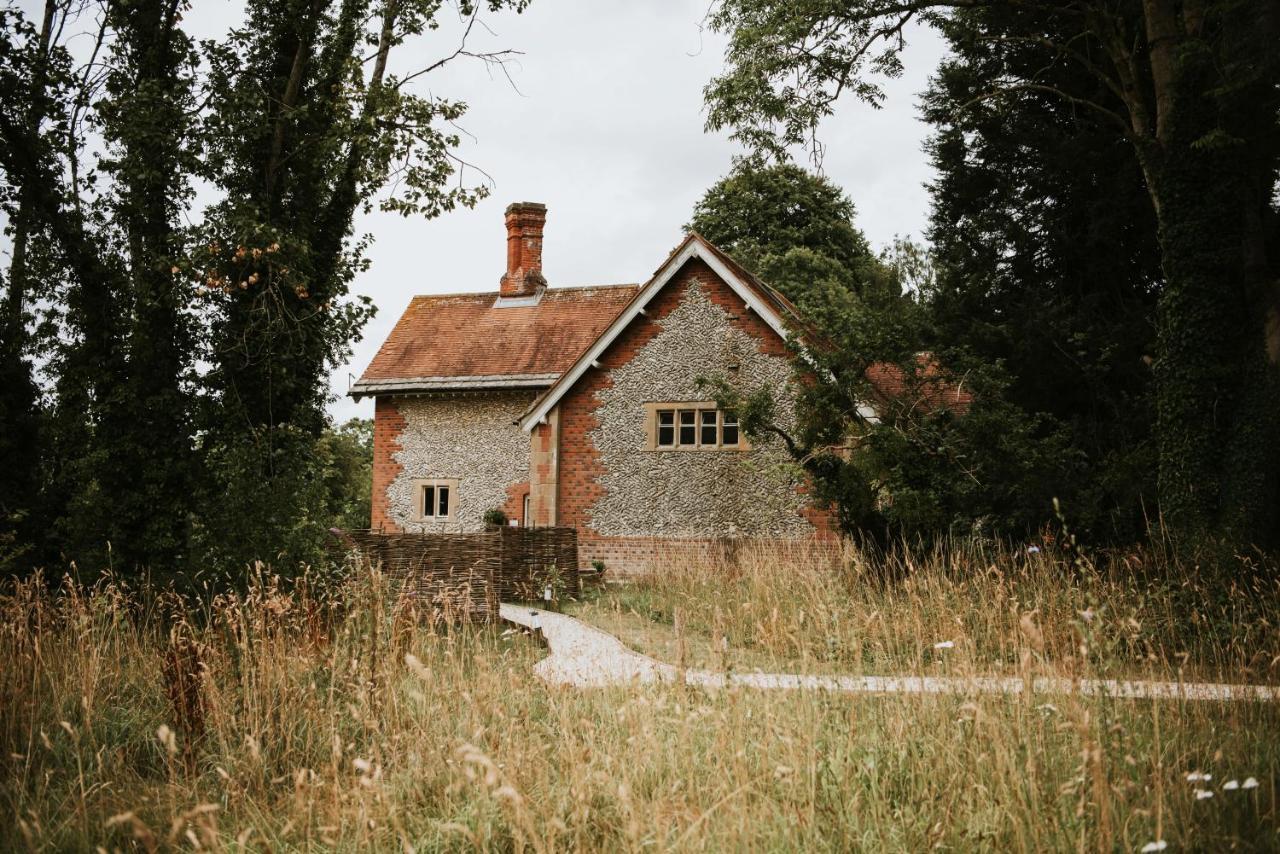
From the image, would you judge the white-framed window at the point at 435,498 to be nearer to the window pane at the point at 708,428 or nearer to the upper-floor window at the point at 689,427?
the upper-floor window at the point at 689,427

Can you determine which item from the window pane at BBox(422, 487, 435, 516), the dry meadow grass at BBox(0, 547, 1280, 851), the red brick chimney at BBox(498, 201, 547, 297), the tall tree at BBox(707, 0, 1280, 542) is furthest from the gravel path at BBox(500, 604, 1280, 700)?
the red brick chimney at BBox(498, 201, 547, 297)

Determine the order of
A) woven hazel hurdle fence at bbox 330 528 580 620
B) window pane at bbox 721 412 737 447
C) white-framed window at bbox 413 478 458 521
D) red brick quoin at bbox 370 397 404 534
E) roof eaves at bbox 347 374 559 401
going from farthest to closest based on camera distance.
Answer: red brick quoin at bbox 370 397 404 534, white-framed window at bbox 413 478 458 521, roof eaves at bbox 347 374 559 401, window pane at bbox 721 412 737 447, woven hazel hurdle fence at bbox 330 528 580 620

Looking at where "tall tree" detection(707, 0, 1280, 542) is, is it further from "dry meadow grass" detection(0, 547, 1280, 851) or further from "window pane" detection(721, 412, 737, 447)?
"window pane" detection(721, 412, 737, 447)

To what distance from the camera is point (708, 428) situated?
20328mm

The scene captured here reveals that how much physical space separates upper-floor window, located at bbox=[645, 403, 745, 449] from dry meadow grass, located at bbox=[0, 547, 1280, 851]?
43.5 feet

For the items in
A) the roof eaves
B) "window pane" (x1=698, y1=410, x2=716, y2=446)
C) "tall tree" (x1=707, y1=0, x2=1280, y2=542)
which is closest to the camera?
"tall tree" (x1=707, y1=0, x2=1280, y2=542)

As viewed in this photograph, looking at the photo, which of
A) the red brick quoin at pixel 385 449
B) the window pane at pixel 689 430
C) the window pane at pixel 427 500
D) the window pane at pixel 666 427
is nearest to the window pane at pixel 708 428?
the window pane at pixel 689 430

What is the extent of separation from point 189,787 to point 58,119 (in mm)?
10931

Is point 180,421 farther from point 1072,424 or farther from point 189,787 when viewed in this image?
point 1072,424

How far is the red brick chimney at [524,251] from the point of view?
27.8 meters

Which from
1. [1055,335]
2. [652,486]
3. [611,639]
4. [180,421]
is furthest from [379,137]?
[1055,335]

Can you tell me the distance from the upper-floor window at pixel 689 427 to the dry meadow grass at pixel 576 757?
13.3 m

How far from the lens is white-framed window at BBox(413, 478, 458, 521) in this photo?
82.6 feet

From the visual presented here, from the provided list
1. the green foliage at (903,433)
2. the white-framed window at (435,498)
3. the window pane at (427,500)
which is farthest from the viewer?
the window pane at (427,500)
